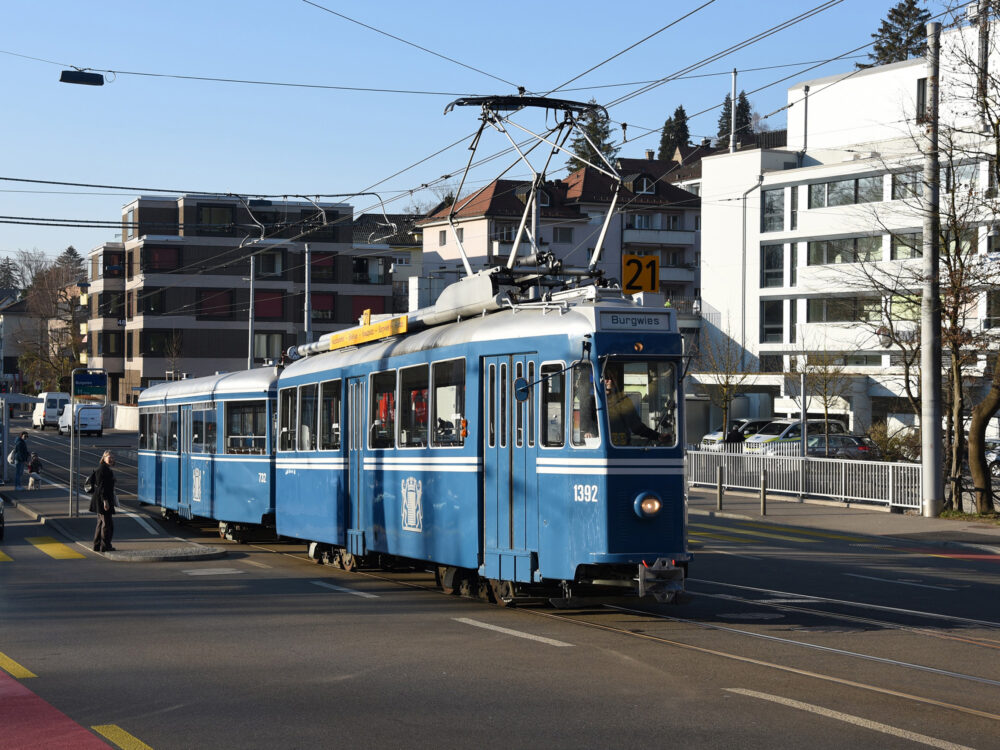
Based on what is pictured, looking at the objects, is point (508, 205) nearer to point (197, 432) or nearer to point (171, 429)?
point (171, 429)

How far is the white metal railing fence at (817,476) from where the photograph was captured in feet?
96.4

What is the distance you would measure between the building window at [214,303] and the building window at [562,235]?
22.8 meters

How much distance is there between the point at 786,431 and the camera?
46.9 metres

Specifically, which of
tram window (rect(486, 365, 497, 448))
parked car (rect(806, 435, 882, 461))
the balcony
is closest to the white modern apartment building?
parked car (rect(806, 435, 882, 461))

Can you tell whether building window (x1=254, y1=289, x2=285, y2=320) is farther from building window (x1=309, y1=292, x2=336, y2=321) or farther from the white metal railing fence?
the white metal railing fence

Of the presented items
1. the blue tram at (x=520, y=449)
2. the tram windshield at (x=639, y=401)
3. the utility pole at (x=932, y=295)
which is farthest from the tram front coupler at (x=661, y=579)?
the utility pole at (x=932, y=295)

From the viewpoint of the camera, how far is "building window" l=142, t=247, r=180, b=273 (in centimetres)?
8550

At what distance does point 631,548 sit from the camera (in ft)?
39.8

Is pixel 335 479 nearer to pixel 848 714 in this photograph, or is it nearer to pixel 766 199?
pixel 848 714

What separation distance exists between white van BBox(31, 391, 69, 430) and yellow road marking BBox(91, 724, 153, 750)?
77.6 meters

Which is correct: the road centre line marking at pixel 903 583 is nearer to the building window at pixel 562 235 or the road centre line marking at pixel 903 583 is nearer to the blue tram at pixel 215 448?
the blue tram at pixel 215 448

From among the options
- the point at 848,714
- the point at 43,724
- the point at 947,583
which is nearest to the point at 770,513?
the point at 947,583

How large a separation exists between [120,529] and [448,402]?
14.3m

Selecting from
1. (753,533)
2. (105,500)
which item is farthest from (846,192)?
(105,500)
